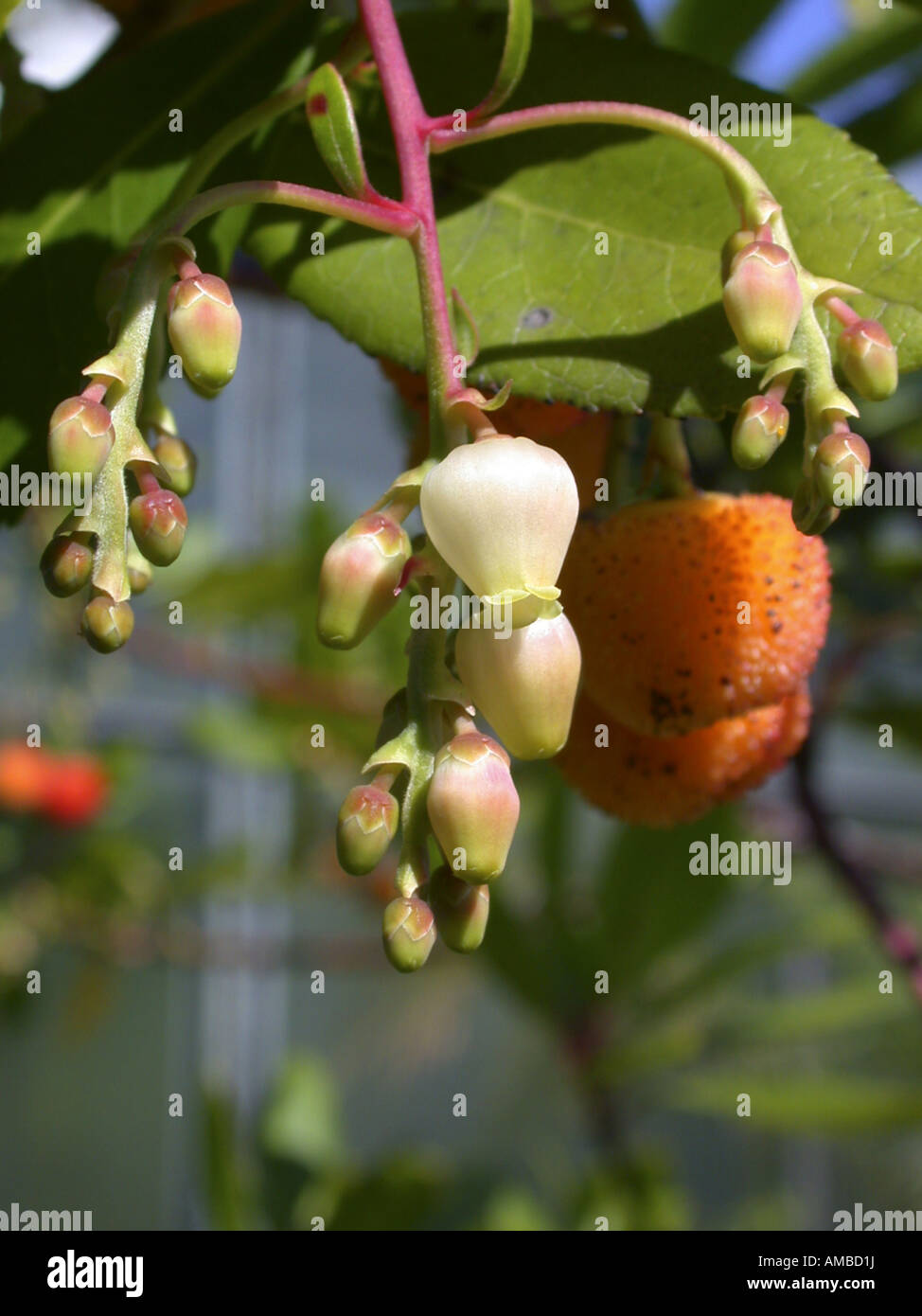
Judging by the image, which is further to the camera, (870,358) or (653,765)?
(653,765)

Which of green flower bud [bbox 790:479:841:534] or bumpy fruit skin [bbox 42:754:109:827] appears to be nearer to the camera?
green flower bud [bbox 790:479:841:534]

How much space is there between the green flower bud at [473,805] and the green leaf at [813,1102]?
1091 millimetres

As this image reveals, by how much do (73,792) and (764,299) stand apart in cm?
158

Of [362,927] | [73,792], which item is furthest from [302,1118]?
[362,927]

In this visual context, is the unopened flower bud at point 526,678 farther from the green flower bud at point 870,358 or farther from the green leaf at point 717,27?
the green leaf at point 717,27

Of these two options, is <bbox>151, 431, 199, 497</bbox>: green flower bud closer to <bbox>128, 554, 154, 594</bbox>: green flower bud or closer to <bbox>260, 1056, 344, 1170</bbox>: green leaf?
<bbox>128, 554, 154, 594</bbox>: green flower bud

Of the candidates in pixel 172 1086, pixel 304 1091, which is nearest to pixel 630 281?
pixel 304 1091

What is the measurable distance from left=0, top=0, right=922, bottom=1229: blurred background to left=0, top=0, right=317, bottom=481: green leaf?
5 centimetres

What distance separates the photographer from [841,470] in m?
0.30

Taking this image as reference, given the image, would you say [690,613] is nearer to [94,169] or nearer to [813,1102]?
[94,169]

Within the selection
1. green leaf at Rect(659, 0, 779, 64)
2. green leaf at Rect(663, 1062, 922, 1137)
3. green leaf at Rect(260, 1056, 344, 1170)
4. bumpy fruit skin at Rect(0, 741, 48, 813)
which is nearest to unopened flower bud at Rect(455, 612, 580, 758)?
green leaf at Rect(659, 0, 779, 64)
